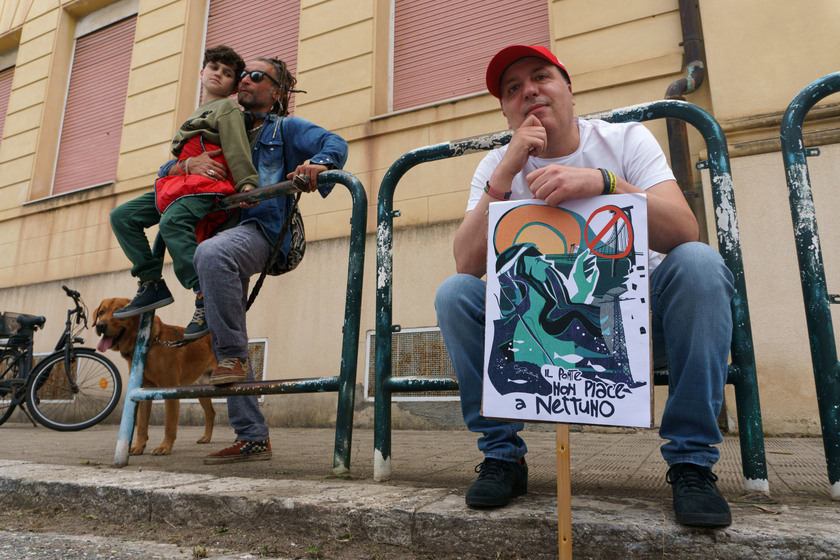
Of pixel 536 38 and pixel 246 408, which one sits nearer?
pixel 246 408

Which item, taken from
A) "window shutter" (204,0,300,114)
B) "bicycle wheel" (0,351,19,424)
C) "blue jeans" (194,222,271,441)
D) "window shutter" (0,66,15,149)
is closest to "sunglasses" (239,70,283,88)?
A: "blue jeans" (194,222,271,441)

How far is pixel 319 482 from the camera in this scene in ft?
6.17

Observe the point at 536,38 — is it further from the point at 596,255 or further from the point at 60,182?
the point at 60,182

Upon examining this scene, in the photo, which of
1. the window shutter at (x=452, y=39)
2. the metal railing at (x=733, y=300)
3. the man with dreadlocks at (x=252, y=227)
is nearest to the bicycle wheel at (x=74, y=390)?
the man with dreadlocks at (x=252, y=227)

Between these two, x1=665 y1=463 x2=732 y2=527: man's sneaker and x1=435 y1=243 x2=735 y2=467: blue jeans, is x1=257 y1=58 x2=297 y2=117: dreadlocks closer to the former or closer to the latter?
x1=435 y1=243 x2=735 y2=467: blue jeans

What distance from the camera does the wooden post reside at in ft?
3.77

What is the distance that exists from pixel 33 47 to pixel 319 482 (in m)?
9.89

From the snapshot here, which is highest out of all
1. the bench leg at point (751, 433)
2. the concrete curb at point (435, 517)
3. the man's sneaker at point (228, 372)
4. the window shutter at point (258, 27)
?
the window shutter at point (258, 27)

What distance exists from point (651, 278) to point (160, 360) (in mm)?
3075

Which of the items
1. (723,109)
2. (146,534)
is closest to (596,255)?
(146,534)

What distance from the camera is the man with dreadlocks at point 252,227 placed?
226 centimetres

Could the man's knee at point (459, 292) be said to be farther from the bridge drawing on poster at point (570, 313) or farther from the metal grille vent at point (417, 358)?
the metal grille vent at point (417, 358)

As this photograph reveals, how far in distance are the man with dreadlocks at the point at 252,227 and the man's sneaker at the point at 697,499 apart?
166cm

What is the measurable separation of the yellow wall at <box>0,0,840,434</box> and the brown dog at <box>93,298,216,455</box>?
5.12 feet
